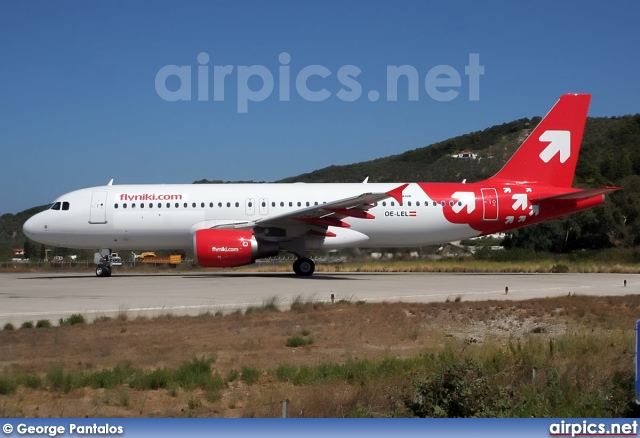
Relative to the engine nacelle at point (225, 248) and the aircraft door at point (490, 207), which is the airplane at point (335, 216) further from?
the engine nacelle at point (225, 248)

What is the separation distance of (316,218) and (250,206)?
308 centimetres

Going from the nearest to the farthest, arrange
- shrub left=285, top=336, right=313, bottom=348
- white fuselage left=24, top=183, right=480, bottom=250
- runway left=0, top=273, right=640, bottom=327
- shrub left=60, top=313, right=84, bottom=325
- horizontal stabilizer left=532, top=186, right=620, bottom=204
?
shrub left=285, top=336, right=313, bottom=348, shrub left=60, top=313, right=84, bottom=325, runway left=0, top=273, right=640, bottom=327, horizontal stabilizer left=532, top=186, right=620, bottom=204, white fuselage left=24, top=183, right=480, bottom=250

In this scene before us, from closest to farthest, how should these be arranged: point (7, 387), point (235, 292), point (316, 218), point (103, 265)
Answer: point (7, 387), point (235, 292), point (316, 218), point (103, 265)

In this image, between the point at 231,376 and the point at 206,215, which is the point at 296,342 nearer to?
the point at 231,376

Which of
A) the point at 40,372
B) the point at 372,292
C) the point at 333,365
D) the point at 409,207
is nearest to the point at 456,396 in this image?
the point at 333,365

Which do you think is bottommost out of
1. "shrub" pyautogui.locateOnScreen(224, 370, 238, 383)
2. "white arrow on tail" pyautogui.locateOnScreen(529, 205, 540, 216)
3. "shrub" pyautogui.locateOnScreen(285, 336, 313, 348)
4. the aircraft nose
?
"shrub" pyautogui.locateOnScreen(224, 370, 238, 383)

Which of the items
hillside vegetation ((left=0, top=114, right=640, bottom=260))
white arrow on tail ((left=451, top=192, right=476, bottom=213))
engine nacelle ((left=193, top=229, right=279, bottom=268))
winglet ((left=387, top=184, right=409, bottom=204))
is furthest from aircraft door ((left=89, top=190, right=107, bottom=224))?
hillside vegetation ((left=0, top=114, right=640, bottom=260))

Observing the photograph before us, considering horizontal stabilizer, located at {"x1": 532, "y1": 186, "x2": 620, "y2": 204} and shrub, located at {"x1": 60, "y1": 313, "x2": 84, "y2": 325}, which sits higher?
horizontal stabilizer, located at {"x1": 532, "y1": 186, "x2": 620, "y2": 204}

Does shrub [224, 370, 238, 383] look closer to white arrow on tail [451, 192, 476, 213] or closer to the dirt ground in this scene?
the dirt ground

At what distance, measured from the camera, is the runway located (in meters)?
15.7

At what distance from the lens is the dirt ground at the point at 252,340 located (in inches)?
290

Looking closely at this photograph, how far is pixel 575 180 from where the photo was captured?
202 feet

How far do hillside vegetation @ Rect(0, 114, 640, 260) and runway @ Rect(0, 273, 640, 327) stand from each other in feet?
50.9

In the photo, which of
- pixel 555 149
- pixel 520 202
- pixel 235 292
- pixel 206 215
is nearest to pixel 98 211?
pixel 206 215
